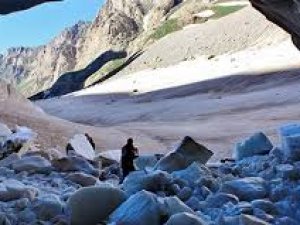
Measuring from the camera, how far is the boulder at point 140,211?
7.03 metres

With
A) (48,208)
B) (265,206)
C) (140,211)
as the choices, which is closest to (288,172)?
(265,206)

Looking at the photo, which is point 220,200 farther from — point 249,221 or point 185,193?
point 249,221

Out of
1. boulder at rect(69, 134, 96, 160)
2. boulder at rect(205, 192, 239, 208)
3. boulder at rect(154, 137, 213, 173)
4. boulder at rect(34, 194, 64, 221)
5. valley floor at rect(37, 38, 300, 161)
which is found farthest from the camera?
valley floor at rect(37, 38, 300, 161)

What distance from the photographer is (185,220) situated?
6.71 metres

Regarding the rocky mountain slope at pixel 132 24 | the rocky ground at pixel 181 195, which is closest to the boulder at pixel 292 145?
the rocky ground at pixel 181 195

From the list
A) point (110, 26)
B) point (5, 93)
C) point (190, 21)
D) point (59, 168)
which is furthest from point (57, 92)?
point (59, 168)

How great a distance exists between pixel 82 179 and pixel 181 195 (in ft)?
8.02

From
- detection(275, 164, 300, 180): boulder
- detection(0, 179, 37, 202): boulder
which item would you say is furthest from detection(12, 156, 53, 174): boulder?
detection(275, 164, 300, 180): boulder

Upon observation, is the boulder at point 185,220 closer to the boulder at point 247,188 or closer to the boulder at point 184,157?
the boulder at point 247,188

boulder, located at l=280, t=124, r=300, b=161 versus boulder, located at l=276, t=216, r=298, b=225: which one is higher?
boulder, located at l=280, t=124, r=300, b=161

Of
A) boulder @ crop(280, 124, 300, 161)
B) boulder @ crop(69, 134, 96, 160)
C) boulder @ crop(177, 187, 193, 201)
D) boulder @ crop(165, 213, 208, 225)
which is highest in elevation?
boulder @ crop(280, 124, 300, 161)

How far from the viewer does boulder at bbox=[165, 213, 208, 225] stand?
21.9 ft

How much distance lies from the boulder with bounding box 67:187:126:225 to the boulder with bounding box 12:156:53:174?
10.5 feet

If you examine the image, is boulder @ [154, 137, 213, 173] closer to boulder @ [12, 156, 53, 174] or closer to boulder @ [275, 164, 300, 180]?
boulder @ [275, 164, 300, 180]
